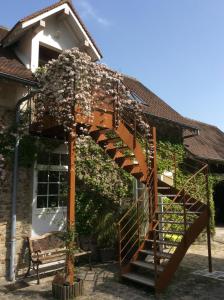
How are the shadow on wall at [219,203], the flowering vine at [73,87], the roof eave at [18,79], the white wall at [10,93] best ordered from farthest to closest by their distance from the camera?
the shadow on wall at [219,203] → the white wall at [10,93] → the roof eave at [18,79] → the flowering vine at [73,87]

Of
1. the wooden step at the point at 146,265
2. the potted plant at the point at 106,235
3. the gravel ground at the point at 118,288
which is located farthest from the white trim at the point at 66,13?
the gravel ground at the point at 118,288

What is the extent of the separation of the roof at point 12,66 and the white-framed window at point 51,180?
2206mm

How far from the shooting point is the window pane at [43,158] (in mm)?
9123

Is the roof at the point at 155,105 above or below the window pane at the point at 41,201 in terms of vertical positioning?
above

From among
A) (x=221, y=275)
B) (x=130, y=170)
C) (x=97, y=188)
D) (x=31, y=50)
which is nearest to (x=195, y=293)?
(x=221, y=275)

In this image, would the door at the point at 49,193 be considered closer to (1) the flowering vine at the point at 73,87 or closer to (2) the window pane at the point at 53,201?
(2) the window pane at the point at 53,201

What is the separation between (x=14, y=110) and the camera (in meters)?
8.79

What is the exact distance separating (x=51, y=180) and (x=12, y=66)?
10.8 ft

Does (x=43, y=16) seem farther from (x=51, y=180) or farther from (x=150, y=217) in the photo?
(x=150, y=217)

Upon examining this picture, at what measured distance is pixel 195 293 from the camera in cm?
706

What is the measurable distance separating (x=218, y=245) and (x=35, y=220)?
7.30 m

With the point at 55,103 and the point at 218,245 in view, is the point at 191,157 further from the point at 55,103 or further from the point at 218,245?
the point at 55,103

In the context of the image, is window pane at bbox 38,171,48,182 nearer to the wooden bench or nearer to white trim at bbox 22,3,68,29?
the wooden bench

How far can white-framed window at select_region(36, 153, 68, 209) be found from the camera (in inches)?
361
